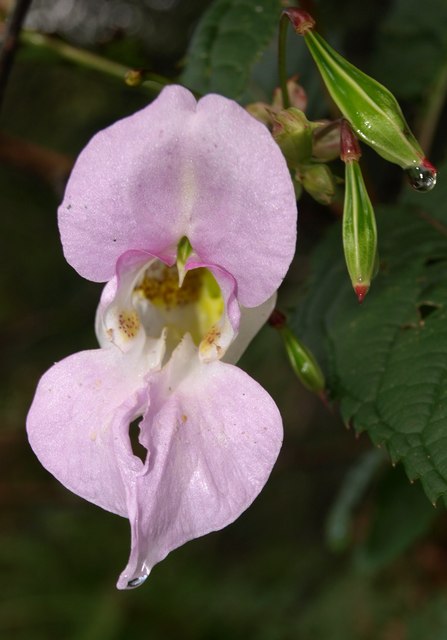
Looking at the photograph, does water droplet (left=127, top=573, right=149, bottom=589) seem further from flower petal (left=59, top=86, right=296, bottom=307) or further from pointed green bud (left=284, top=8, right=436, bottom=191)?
pointed green bud (left=284, top=8, right=436, bottom=191)

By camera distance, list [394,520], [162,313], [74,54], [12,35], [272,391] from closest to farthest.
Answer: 1. [162,313]
2. [12,35]
3. [74,54]
4. [394,520]
5. [272,391]

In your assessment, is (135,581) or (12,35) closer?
(135,581)

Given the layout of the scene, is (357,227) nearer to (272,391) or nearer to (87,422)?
(87,422)

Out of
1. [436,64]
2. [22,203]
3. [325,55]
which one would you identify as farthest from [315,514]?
[325,55]

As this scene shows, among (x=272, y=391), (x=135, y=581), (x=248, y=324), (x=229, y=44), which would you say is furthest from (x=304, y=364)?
(x=272, y=391)

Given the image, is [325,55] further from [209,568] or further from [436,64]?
[209,568]

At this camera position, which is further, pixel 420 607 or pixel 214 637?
pixel 214 637
